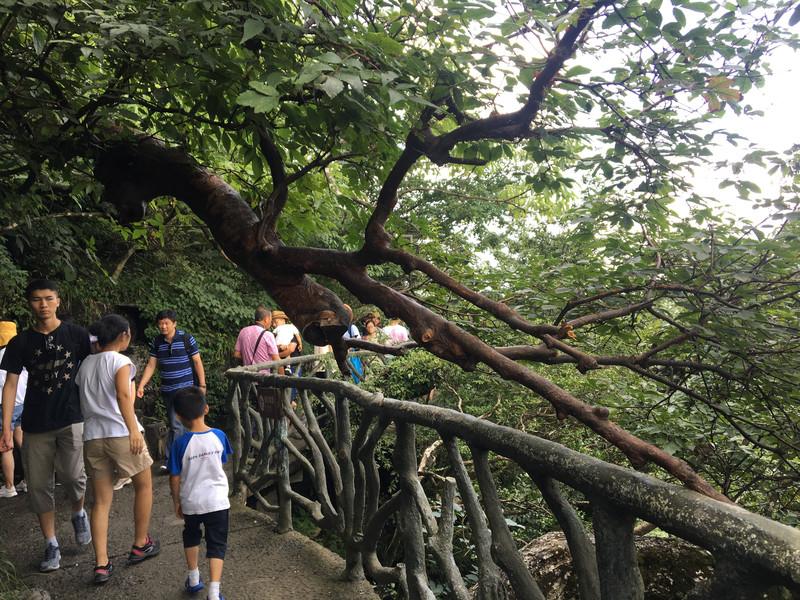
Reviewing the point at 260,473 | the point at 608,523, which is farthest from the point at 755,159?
the point at 260,473

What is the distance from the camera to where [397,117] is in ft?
8.82

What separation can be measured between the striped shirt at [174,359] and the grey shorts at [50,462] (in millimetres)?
1358

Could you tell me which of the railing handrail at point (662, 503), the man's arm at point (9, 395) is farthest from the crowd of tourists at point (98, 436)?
the railing handrail at point (662, 503)

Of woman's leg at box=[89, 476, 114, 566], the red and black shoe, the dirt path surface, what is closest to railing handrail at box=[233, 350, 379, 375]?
the dirt path surface

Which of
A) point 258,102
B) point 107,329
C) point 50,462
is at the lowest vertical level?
point 50,462

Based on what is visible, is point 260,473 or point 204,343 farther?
point 204,343

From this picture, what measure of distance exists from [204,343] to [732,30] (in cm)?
988

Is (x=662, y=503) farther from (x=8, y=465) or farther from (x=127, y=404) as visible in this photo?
(x=8, y=465)

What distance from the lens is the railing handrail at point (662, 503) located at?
3.16ft

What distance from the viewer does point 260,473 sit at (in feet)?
14.7

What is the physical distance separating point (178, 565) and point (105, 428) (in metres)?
1.03

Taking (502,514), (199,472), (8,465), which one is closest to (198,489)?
(199,472)

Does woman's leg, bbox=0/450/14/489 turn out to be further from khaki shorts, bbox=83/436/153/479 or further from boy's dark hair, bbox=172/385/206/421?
boy's dark hair, bbox=172/385/206/421

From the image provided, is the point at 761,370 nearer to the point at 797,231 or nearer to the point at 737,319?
the point at 737,319
